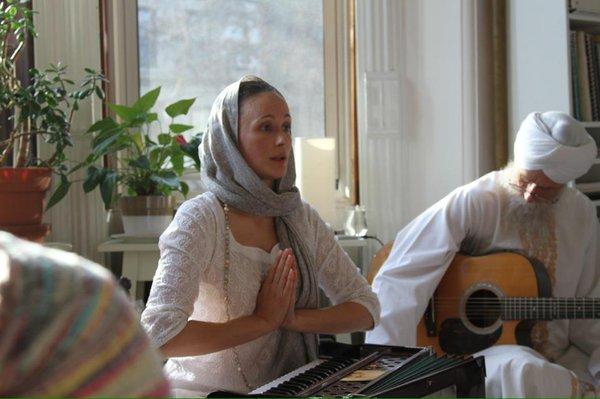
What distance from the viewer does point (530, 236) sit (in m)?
3.01

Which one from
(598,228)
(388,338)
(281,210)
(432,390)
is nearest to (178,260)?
(281,210)

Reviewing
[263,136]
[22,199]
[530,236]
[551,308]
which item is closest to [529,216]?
[530,236]

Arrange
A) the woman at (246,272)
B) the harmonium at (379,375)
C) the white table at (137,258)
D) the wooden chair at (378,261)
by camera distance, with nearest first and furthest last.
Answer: the harmonium at (379,375) < the woman at (246,272) < the wooden chair at (378,261) < the white table at (137,258)

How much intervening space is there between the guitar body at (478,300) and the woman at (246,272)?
83 cm

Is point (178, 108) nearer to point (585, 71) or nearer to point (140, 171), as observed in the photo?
point (140, 171)

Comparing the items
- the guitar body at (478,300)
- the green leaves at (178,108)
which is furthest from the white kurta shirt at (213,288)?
the green leaves at (178,108)

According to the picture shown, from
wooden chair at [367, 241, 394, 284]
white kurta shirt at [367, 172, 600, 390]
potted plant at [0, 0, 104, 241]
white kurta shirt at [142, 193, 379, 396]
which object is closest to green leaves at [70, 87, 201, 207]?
potted plant at [0, 0, 104, 241]

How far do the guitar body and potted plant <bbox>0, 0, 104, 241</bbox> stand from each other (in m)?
1.33

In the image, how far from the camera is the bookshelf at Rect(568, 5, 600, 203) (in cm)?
355

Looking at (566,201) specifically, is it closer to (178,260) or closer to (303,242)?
(303,242)

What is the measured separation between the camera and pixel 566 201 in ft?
10.1

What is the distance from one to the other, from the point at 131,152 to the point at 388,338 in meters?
1.33

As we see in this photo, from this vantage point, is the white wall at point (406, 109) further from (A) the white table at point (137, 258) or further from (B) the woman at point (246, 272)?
(B) the woman at point (246, 272)

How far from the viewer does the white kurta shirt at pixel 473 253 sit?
116 inches
